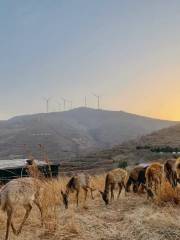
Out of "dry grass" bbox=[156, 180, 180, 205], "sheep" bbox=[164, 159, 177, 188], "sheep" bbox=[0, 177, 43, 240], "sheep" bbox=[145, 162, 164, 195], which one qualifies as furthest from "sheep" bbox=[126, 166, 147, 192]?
"sheep" bbox=[0, 177, 43, 240]

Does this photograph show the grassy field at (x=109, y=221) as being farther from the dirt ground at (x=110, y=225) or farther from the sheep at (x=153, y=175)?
the sheep at (x=153, y=175)

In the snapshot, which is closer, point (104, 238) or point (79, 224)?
point (104, 238)

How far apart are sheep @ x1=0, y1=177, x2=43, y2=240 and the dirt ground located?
39cm

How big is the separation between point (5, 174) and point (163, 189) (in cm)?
1645

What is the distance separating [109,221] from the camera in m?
9.26

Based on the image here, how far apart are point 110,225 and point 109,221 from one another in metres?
0.45

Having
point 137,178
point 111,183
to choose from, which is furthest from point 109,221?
point 137,178

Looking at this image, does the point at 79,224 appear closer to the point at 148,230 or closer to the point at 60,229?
the point at 60,229

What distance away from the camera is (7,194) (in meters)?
8.25

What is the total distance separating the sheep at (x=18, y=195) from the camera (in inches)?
323

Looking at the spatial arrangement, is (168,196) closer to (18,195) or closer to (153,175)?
(153,175)

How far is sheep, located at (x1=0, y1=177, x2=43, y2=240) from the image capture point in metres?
8.21

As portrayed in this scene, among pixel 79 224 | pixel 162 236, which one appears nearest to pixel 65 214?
pixel 79 224

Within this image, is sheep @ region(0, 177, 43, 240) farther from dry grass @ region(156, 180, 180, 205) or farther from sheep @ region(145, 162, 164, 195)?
sheep @ region(145, 162, 164, 195)
